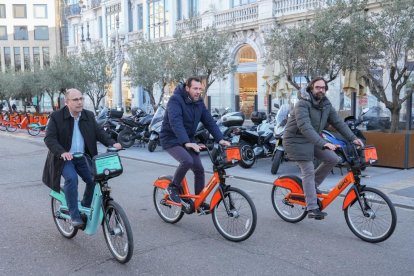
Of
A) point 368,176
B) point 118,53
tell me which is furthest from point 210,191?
point 118,53

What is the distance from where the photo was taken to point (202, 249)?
4852 mm

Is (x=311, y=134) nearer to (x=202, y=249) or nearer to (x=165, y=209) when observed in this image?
(x=202, y=249)

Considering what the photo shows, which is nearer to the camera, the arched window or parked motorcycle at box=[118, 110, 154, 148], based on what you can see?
parked motorcycle at box=[118, 110, 154, 148]

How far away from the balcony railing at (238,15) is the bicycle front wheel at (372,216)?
17.0 meters

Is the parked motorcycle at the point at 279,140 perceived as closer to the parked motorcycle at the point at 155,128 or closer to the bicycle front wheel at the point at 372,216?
the bicycle front wheel at the point at 372,216

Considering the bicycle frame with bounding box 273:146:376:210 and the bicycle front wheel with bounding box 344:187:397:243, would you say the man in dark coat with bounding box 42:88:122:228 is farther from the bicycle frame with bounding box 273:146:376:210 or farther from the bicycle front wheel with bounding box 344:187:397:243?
the bicycle front wheel with bounding box 344:187:397:243

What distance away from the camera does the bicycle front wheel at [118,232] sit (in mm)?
4270

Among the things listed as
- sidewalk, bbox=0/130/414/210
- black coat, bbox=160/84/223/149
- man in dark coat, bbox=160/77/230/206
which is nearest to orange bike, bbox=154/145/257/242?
man in dark coat, bbox=160/77/230/206

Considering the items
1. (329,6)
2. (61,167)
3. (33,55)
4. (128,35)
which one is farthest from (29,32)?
(61,167)

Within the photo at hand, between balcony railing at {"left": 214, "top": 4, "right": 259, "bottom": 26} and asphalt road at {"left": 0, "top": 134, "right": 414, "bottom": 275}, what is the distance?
15.8 meters

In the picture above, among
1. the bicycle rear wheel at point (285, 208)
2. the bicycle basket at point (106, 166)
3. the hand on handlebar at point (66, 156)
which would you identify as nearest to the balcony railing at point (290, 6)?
the bicycle rear wheel at point (285, 208)

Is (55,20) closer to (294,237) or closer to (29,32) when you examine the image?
(29,32)

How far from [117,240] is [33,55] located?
2650 inches

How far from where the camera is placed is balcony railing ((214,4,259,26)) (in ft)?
69.7
